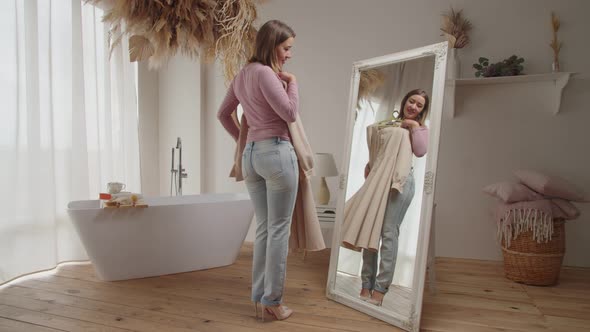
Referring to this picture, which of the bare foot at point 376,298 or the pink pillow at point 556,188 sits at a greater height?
the pink pillow at point 556,188

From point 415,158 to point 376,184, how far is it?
0.27 m

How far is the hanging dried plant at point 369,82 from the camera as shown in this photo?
2384 millimetres

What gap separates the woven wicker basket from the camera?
2.65 metres

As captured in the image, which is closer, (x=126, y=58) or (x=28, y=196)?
(x=28, y=196)

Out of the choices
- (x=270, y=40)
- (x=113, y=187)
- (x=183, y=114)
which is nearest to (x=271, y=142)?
(x=270, y=40)

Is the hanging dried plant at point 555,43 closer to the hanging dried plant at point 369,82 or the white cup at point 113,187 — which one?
the hanging dried plant at point 369,82

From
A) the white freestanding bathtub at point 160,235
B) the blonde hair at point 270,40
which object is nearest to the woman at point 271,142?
the blonde hair at point 270,40

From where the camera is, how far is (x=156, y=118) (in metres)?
3.90

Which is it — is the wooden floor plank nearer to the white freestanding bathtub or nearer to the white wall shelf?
the white freestanding bathtub

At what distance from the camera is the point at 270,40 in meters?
1.88

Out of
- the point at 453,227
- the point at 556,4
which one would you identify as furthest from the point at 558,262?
the point at 556,4

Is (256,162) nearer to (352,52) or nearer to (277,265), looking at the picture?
(277,265)

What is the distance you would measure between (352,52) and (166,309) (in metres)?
2.42

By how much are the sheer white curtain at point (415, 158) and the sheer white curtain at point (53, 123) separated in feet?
6.50
